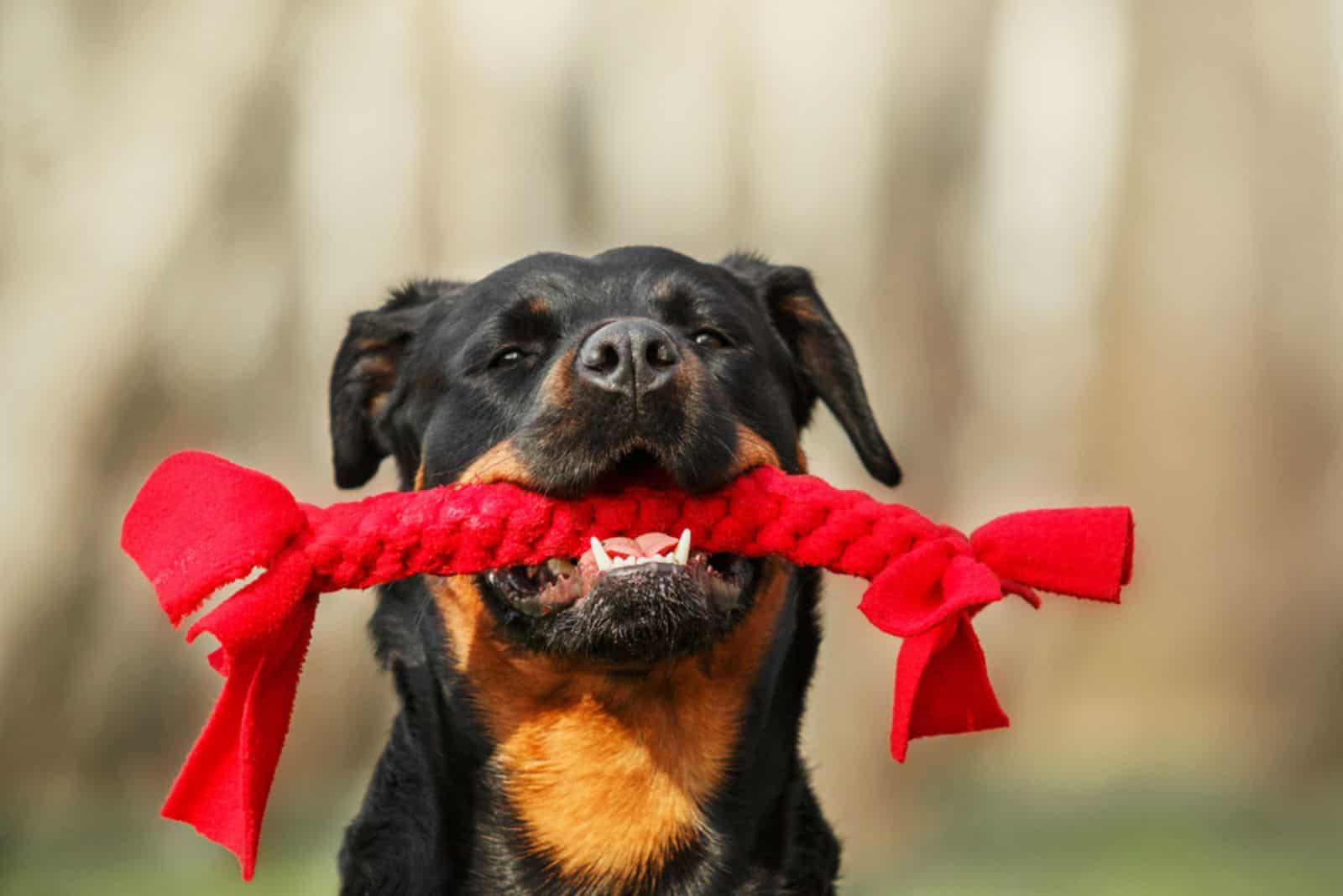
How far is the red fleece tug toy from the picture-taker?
2066 millimetres

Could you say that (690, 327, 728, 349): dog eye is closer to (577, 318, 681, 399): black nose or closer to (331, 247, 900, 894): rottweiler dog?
(331, 247, 900, 894): rottweiler dog

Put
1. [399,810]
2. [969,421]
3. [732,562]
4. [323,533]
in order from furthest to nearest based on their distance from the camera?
[969,421]
[399,810]
[732,562]
[323,533]

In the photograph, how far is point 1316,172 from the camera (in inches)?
261

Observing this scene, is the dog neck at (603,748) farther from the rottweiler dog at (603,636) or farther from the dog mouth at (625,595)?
the dog mouth at (625,595)

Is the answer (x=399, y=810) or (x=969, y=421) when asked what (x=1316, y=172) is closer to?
(x=969, y=421)

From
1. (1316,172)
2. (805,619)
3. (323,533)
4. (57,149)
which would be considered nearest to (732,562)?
(805,619)

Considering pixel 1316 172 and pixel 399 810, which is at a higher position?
pixel 1316 172

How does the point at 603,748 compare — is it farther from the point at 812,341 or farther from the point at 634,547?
the point at 812,341

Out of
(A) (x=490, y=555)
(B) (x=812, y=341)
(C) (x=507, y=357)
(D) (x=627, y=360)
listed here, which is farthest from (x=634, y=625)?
(B) (x=812, y=341)

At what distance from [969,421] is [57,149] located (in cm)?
404

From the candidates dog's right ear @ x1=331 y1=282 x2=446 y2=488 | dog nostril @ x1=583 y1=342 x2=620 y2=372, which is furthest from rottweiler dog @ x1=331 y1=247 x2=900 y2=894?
dog's right ear @ x1=331 y1=282 x2=446 y2=488

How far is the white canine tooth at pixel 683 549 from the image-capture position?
231cm

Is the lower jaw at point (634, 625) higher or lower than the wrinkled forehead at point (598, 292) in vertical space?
lower

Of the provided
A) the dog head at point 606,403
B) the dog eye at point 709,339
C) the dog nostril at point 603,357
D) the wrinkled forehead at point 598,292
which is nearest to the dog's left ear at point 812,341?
the dog head at point 606,403
